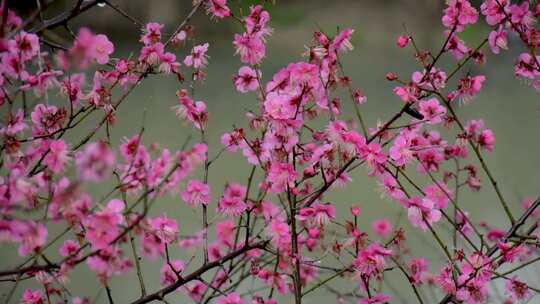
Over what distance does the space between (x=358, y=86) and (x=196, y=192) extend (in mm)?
1835

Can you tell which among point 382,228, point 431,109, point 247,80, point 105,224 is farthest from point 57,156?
point 382,228

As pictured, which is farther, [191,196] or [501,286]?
[501,286]

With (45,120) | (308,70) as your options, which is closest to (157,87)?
(45,120)

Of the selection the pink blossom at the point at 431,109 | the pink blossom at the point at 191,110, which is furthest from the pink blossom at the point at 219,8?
the pink blossom at the point at 431,109

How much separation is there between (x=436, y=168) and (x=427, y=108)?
0.32 meters

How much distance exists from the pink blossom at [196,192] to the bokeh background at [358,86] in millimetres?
1186

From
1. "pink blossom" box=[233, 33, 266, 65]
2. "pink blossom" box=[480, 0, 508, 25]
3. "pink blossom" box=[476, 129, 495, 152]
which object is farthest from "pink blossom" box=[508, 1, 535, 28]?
"pink blossom" box=[233, 33, 266, 65]

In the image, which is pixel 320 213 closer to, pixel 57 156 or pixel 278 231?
pixel 278 231

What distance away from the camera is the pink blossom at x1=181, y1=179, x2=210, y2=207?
1650 millimetres

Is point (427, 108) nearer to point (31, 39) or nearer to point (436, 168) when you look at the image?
point (436, 168)

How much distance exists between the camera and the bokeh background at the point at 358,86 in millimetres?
3018

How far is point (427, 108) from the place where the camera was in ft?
5.70

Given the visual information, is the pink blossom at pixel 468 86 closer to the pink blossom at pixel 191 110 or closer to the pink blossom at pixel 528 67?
the pink blossom at pixel 528 67

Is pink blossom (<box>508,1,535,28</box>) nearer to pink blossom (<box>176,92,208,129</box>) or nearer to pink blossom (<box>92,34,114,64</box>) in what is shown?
pink blossom (<box>176,92,208,129</box>)
